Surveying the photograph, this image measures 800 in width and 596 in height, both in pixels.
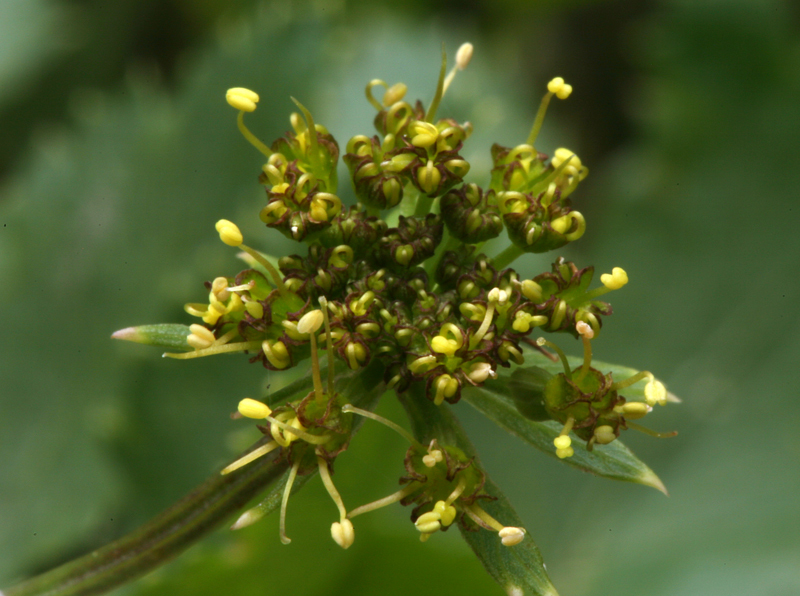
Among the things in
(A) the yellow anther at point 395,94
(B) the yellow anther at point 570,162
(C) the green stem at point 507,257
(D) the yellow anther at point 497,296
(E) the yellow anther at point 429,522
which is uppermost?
(A) the yellow anther at point 395,94

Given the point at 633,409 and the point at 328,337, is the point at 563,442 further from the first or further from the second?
the point at 328,337

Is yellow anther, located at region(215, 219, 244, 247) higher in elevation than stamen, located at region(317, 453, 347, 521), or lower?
higher

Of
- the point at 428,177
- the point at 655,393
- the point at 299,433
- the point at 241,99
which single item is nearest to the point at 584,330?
the point at 655,393

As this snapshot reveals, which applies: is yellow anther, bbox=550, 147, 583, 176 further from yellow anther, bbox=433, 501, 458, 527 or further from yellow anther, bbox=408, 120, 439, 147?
yellow anther, bbox=433, 501, 458, 527

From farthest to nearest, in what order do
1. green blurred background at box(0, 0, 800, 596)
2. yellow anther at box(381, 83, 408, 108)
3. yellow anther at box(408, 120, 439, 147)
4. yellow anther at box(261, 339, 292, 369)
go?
green blurred background at box(0, 0, 800, 596) → yellow anther at box(381, 83, 408, 108) → yellow anther at box(408, 120, 439, 147) → yellow anther at box(261, 339, 292, 369)

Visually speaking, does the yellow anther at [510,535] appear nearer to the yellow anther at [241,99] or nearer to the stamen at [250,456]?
the stamen at [250,456]

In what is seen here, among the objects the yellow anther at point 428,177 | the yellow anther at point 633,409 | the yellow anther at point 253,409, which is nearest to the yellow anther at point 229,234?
the yellow anther at point 253,409

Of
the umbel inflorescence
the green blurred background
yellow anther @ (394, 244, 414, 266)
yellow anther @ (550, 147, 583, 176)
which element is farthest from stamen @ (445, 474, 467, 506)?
the green blurred background

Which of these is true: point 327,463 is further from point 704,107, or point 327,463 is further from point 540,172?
point 704,107
